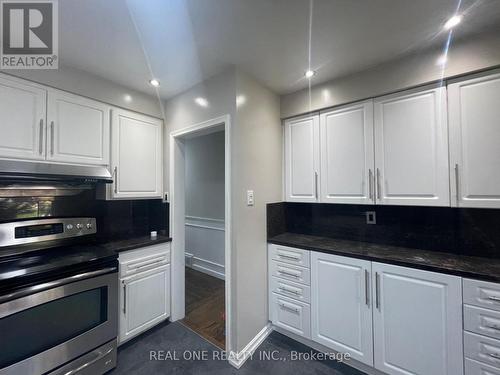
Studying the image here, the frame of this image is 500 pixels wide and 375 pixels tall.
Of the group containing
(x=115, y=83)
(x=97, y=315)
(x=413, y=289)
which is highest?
(x=115, y=83)

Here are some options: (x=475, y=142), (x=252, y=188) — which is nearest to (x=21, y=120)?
(x=252, y=188)

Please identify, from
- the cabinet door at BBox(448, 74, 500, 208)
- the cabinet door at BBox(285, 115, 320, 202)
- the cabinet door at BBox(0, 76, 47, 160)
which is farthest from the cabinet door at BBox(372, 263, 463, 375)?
the cabinet door at BBox(0, 76, 47, 160)

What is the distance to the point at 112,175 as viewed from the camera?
199 cm

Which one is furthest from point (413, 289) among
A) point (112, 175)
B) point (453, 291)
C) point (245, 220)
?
point (112, 175)

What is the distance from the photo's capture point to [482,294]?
1.24 meters

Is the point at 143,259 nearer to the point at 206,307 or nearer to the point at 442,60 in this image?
the point at 206,307

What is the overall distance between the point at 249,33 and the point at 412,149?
1.49m

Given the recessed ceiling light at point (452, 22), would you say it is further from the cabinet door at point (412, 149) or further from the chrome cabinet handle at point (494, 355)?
the chrome cabinet handle at point (494, 355)

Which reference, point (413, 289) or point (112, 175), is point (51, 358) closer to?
point (112, 175)

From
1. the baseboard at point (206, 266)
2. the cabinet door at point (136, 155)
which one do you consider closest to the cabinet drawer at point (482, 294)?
the cabinet door at point (136, 155)

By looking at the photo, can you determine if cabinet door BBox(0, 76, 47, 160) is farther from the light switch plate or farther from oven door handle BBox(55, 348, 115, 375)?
the light switch plate

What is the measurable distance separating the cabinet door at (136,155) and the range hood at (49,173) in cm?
24

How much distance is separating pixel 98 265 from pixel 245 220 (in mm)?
1168

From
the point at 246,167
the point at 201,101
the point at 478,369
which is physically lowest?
the point at 478,369
